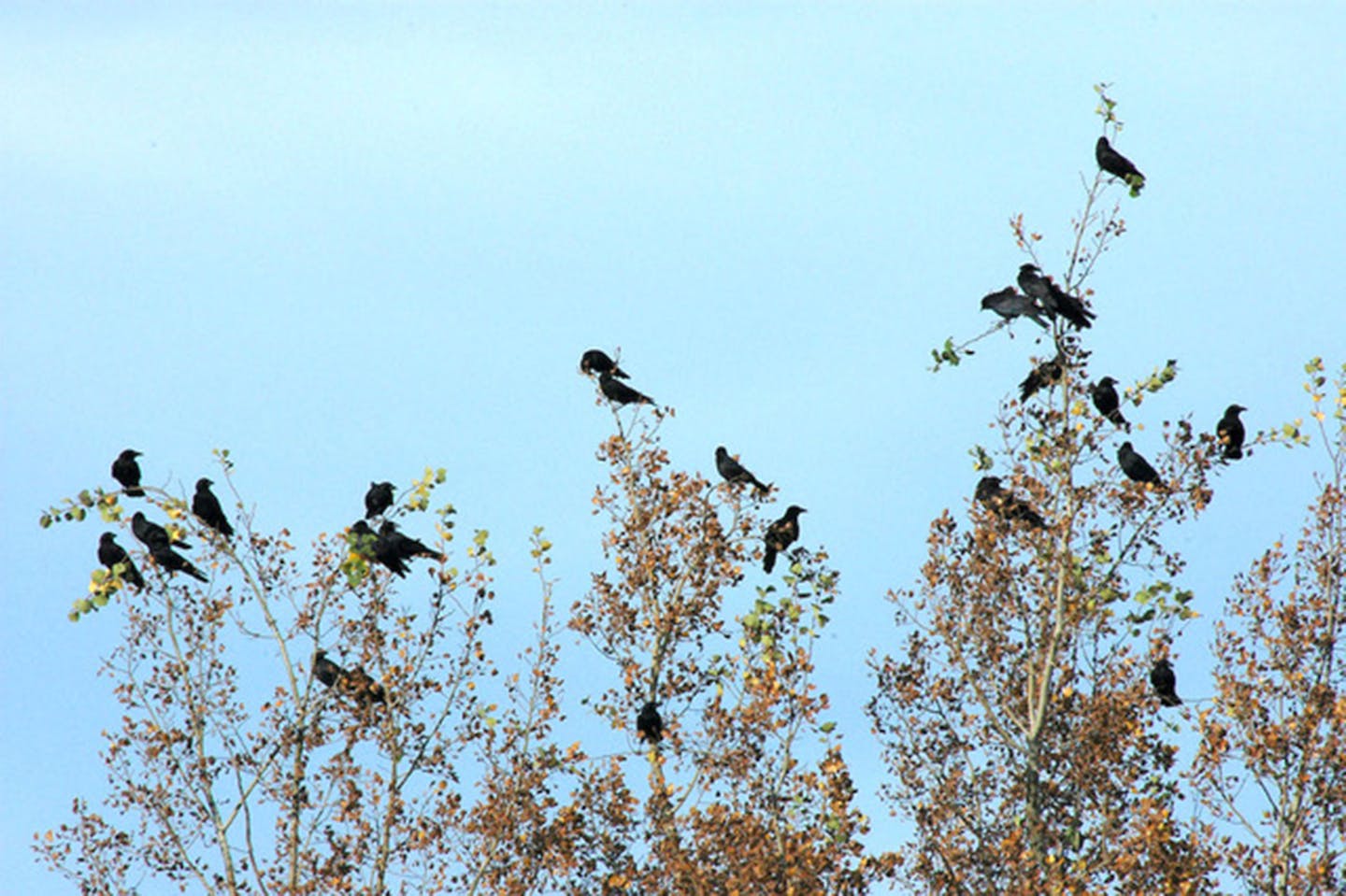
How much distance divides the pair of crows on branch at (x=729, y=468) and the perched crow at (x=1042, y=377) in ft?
11.4

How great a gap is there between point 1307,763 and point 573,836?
9778 millimetres

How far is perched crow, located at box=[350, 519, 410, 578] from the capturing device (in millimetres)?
22031

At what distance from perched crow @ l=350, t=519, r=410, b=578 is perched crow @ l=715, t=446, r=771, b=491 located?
14.4 ft

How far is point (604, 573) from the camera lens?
24.8m

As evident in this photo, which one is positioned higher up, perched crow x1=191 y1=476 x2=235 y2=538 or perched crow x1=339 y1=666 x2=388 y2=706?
perched crow x1=191 y1=476 x2=235 y2=538

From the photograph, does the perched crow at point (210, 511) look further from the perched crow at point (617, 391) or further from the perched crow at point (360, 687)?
the perched crow at point (617, 391)

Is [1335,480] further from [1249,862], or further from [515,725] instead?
[515,725]

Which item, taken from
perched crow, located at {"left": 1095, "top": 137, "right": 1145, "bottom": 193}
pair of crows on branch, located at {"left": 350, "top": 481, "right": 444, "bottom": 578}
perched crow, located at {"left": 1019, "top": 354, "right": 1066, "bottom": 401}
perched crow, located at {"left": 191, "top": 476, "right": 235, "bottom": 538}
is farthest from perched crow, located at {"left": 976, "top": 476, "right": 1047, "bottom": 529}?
perched crow, located at {"left": 191, "top": 476, "right": 235, "bottom": 538}

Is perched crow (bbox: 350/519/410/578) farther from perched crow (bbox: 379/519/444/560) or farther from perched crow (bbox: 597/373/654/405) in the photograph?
perched crow (bbox: 597/373/654/405)

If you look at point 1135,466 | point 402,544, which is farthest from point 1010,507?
point 402,544

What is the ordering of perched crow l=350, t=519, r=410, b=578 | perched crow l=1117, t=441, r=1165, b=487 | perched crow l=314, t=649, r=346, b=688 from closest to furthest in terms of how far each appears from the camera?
perched crow l=350, t=519, r=410, b=578, perched crow l=314, t=649, r=346, b=688, perched crow l=1117, t=441, r=1165, b=487

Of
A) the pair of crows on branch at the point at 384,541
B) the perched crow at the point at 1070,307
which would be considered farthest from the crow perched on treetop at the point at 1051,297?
the pair of crows on branch at the point at 384,541

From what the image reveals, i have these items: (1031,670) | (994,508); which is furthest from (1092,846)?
(994,508)

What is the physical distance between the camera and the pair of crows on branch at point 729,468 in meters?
25.0
